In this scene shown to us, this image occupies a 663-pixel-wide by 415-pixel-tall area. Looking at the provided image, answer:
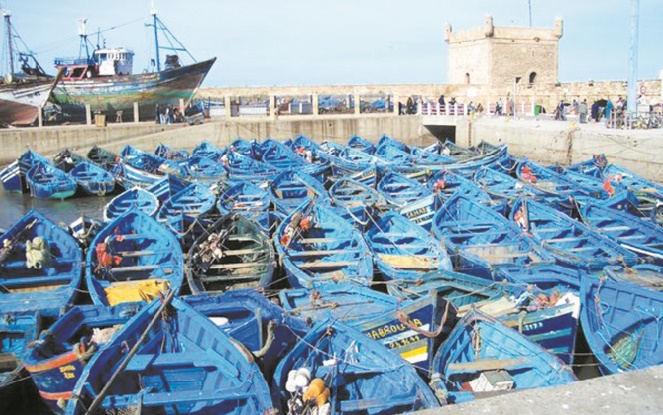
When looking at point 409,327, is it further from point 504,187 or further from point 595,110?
point 595,110

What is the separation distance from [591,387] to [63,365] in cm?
629

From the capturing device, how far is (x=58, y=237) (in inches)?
477

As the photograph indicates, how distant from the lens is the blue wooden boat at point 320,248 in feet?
35.9

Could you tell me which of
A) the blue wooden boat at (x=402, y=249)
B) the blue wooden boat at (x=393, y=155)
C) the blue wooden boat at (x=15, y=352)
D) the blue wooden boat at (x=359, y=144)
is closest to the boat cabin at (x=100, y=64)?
the blue wooden boat at (x=359, y=144)

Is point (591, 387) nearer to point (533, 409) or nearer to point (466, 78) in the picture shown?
point (533, 409)

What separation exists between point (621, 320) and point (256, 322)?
568 cm

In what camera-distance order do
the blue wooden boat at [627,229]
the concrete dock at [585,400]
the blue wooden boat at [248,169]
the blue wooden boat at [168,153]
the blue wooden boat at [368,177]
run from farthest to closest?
1. the blue wooden boat at [168,153]
2. the blue wooden boat at [248,169]
3. the blue wooden boat at [368,177]
4. the blue wooden boat at [627,229]
5. the concrete dock at [585,400]

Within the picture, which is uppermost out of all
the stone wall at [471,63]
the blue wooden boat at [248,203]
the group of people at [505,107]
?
the stone wall at [471,63]

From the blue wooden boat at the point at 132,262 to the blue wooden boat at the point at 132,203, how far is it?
11.2 feet

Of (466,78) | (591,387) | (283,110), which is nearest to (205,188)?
(591,387)

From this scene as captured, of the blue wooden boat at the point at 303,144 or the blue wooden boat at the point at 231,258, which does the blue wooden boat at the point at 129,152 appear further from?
the blue wooden boat at the point at 231,258

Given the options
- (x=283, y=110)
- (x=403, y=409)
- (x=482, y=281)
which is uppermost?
(x=283, y=110)

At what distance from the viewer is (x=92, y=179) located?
24594mm

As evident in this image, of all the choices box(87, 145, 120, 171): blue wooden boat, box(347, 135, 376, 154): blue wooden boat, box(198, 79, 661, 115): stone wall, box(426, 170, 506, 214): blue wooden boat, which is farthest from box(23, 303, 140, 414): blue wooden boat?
box(198, 79, 661, 115): stone wall
